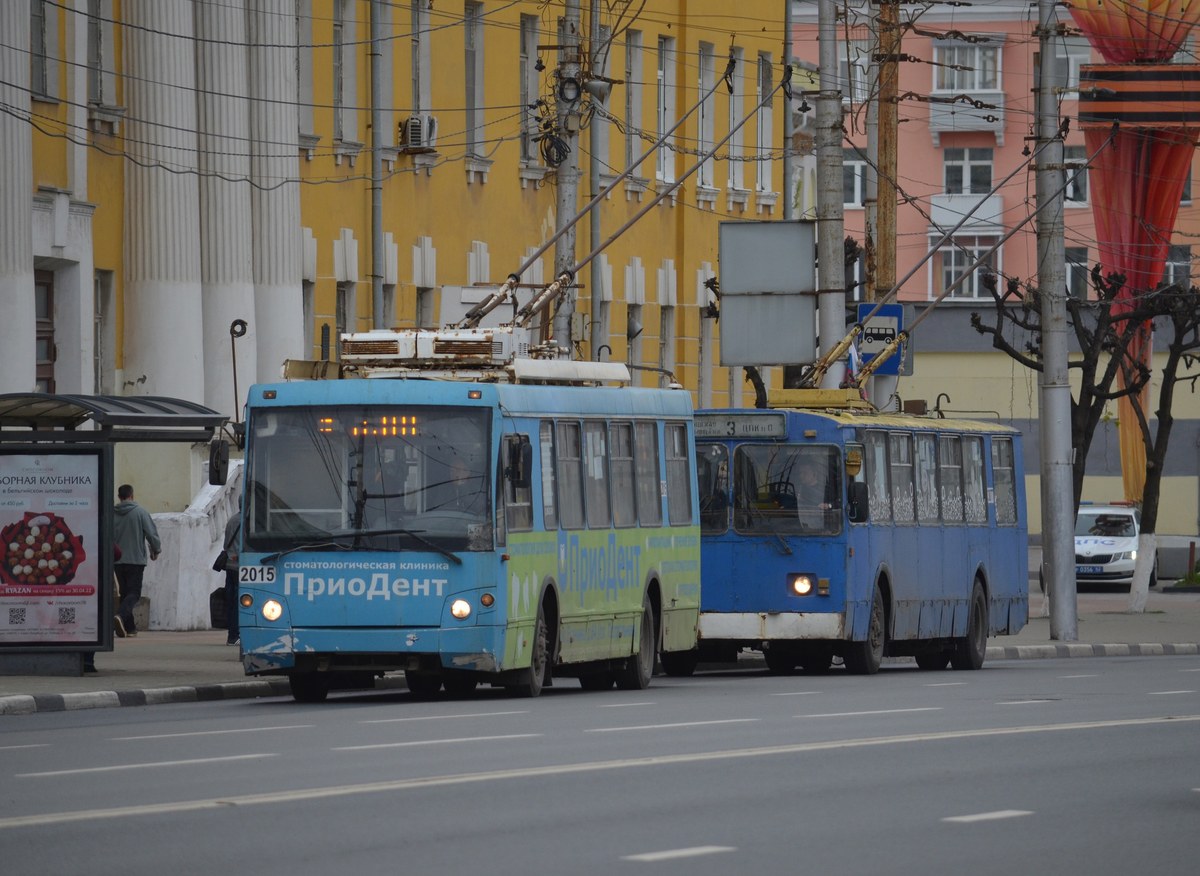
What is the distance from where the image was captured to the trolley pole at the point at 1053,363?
37406 mm

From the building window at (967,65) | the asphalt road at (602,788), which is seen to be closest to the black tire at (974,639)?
the asphalt road at (602,788)

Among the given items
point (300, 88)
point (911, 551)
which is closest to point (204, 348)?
point (300, 88)

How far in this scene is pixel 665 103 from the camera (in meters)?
51.1

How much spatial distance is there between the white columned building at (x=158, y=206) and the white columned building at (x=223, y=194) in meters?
0.61

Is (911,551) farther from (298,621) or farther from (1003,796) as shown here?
(1003,796)

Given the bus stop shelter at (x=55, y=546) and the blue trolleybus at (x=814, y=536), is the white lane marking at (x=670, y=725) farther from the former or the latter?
the blue trolleybus at (x=814, y=536)

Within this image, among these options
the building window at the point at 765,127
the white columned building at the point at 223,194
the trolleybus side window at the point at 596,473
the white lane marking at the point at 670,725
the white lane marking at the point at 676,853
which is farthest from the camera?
the building window at the point at 765,127

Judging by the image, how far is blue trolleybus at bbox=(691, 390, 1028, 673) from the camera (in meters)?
27.6

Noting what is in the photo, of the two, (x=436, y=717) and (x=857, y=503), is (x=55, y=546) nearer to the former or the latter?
(x=436, y=717)

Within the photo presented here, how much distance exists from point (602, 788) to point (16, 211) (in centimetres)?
1851

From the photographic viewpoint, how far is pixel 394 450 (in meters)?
21.6

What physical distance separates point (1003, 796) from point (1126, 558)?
4418 centimetres

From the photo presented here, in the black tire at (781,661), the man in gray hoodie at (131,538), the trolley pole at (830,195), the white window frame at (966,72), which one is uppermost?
the white window frame at (966,72)

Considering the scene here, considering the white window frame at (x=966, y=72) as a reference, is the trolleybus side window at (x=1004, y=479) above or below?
below
